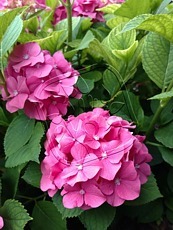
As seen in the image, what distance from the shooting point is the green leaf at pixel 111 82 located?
0.94 meters

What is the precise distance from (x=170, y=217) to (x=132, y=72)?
36 centimetres

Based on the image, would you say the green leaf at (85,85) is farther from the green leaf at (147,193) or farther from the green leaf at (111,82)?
the green leaf at (147,193)

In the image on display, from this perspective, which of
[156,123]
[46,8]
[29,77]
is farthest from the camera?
[46,8]

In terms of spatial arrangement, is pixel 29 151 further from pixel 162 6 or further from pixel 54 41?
pixel 162 6

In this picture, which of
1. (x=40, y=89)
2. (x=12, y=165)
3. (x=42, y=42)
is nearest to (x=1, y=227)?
(x=12, y=165)

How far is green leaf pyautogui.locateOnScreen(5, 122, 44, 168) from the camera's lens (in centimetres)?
80

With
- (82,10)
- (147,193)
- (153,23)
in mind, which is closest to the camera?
(153,23)

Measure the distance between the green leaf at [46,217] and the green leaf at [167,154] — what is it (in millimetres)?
236

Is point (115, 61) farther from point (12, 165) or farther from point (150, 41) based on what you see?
point (12, 165)

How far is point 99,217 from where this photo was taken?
2.58 feet

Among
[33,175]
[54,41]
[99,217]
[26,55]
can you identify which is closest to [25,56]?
[26,55]

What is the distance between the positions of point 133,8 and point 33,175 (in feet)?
1.45

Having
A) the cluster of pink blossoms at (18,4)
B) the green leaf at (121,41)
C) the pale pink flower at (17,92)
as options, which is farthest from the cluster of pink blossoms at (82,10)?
the pale pink flower at (17,92)

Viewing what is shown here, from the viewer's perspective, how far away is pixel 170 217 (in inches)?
40.9
